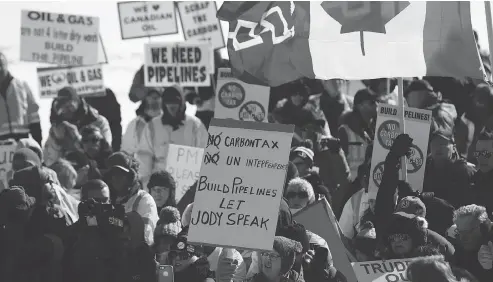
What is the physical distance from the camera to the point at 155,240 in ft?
36.9

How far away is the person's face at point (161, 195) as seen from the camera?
12672mm

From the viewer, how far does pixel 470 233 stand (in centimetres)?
1009

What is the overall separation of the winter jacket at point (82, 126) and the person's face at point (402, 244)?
6039 mm

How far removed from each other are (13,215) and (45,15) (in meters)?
7.30

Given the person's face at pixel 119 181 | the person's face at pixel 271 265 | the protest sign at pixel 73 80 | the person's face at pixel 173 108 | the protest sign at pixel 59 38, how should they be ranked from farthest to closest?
the protest sign at pixel 59 38, the protest sign at pixel 73 80, the person's face at pixel 173 108, the person's face at pixel 119 181, the person's face at pixel 271 265

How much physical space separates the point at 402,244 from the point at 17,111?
676 cm

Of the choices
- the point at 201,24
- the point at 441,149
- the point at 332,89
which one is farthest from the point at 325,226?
the point at 201,24

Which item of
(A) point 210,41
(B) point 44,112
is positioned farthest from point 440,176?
(B) point 44,112

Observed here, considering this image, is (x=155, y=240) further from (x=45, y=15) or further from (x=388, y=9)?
(x=45, y=15)

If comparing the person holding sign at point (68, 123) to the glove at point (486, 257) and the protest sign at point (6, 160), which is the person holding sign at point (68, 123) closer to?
the protest sign at point (6, 160)

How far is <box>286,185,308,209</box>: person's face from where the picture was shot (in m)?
11.6

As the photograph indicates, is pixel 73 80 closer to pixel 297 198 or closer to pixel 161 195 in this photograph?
pixel 161 195

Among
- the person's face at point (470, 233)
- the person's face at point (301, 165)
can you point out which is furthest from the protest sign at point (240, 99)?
the person's face at point (470, 233)

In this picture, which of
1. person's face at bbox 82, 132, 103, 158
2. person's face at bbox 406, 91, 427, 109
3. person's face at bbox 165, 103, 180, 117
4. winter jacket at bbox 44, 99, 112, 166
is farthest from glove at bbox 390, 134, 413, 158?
winter jacket at bbox 44, 99, 112, 166
